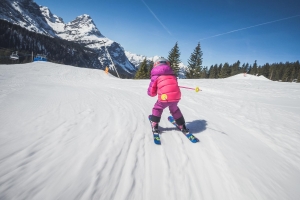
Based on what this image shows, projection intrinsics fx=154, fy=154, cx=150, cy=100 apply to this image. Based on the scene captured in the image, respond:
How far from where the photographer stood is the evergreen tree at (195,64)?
54.8 meters

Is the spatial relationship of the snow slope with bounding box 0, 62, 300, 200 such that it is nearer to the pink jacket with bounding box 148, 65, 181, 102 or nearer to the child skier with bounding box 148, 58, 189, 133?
the child skier with bounding box 148, 58, 189, 133

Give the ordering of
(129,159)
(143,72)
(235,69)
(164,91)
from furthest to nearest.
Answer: (235,69) → (143,72) → (164,91) → (129,159)

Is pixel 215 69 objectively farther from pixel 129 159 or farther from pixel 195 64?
pixel 129 159

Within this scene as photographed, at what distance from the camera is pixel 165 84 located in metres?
3.79

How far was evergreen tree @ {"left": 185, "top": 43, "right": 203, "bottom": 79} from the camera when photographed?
54.8 metres

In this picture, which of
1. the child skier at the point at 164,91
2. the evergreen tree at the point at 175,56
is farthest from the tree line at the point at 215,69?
the child skier at the point at 164,91

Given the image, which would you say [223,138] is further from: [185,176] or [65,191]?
[65,191]

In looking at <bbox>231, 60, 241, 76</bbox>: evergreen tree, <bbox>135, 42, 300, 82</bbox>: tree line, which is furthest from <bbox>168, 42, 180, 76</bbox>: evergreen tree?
<bbox>231, 60, 241, 76</bbox>: evergreen tree

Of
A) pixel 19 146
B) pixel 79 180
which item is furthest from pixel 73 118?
pixel 79 180

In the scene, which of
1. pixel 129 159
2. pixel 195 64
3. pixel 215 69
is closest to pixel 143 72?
pixel 195 64

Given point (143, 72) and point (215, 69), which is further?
point (215, 69)

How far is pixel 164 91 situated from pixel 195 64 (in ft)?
183

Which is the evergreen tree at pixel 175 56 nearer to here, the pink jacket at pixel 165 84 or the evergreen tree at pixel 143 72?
the evergreen tree at pixel 143 72

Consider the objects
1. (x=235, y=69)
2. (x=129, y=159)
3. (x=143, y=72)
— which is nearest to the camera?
(x=129, y=159)
